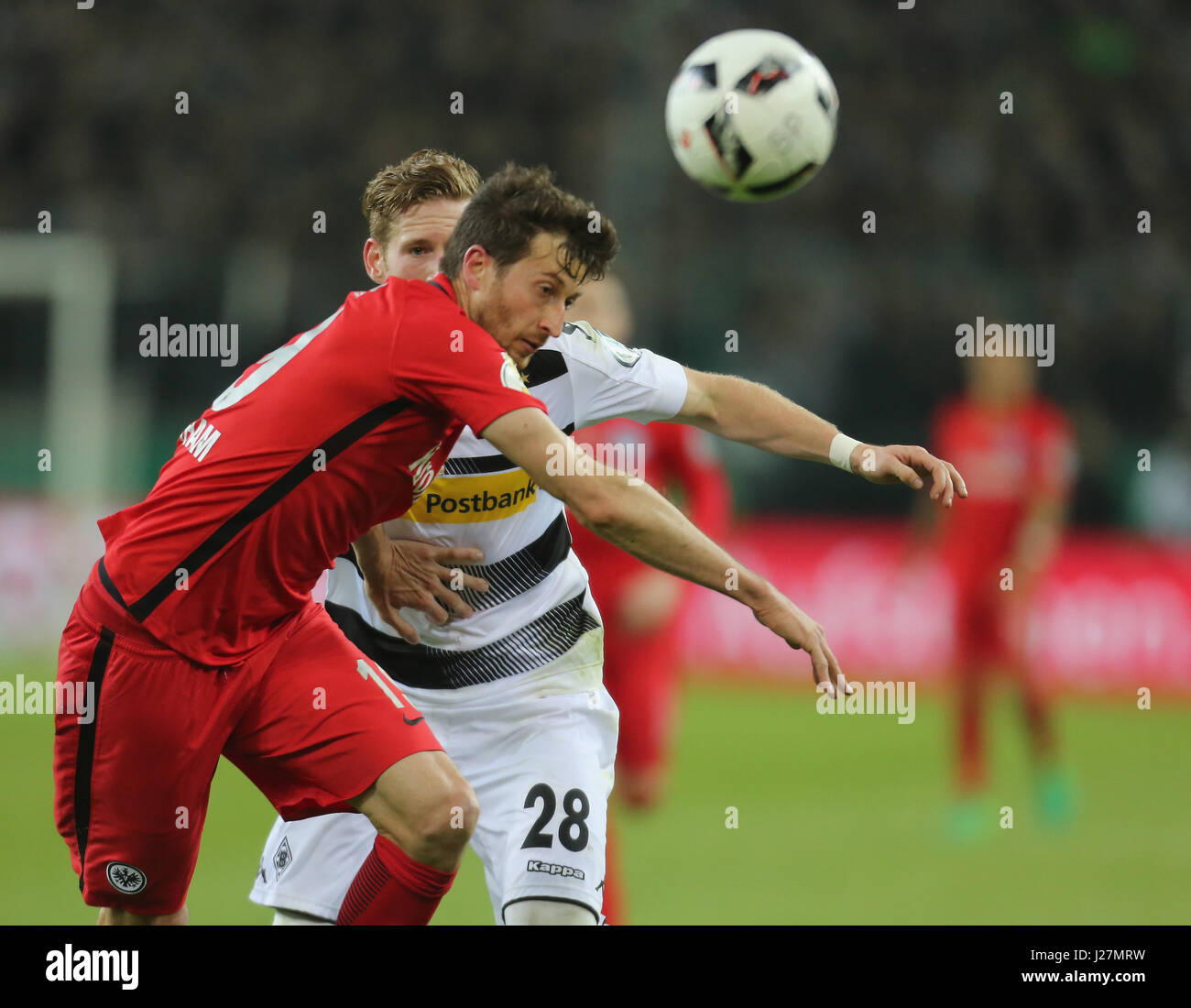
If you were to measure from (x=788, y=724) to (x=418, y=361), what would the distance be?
9060 millimetres

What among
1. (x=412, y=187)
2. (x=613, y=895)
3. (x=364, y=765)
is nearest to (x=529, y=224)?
(x=412, y=187)

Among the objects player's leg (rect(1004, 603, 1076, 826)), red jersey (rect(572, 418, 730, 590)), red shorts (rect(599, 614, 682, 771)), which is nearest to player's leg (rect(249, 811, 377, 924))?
red jersey (rect(572, 418, 730, 590))

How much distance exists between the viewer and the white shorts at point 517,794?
3.93 metres

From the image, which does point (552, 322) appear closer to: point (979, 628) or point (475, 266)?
point (475, 266)

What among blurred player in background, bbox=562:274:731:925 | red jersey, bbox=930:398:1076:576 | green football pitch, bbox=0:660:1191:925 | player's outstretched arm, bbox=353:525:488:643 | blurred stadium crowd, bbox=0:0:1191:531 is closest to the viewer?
player's outstretched arm, bbox=353:525:488:643

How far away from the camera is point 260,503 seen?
3.56 metres

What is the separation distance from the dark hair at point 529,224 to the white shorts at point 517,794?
1.15 m

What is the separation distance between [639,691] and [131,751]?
12.3 ft

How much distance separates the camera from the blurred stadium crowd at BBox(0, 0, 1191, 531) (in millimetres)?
15203

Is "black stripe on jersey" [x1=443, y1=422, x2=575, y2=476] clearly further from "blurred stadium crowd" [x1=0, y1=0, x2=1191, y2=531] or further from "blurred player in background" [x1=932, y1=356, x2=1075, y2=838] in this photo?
"blurred stadium crowd" [x1=0, y1=0, x2=1191, y2=531]

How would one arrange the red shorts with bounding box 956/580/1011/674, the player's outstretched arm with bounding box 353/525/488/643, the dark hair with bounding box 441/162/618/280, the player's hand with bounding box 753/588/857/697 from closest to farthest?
the player's hand with bounding box 753/588/857/697
the dark hair with bounding box 441/162/618/280
the player's outstretched arm with bounding box 353/525/488/643
the red shorts with bounding box 956/580/1011/674

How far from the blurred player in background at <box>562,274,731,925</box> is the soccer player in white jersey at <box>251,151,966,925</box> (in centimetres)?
220

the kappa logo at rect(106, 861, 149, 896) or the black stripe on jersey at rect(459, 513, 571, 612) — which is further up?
the black stripe on jersey at rect(459, 513, 571, 612)

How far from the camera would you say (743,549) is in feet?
44.6
